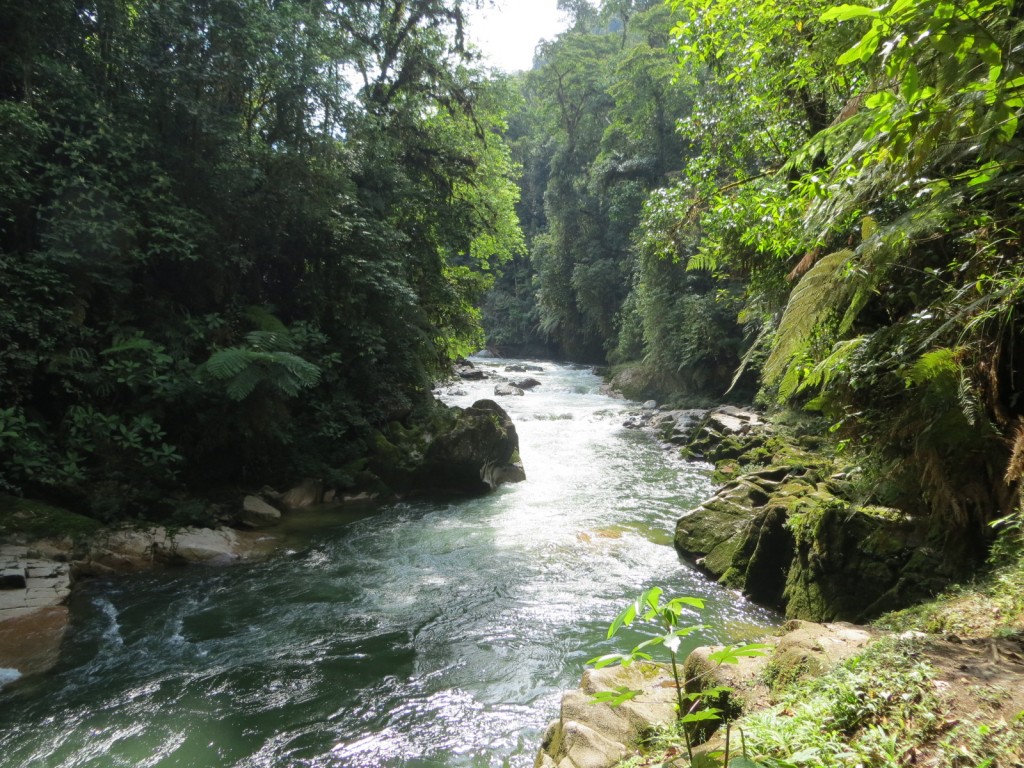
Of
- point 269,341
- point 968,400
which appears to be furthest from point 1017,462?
point 269,341

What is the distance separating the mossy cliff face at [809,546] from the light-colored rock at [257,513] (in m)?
5.89

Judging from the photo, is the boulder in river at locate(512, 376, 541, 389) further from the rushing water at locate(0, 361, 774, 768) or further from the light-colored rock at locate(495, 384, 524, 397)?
the rushing water at locate(0, 361, 774, 768)

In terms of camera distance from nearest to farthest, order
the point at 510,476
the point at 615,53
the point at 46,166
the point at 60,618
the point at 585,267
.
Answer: the point at 60,618, the point at 46,166, the point at 510,476, the point at 585,267, the point at 615,53

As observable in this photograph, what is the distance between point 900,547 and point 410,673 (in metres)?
4.22

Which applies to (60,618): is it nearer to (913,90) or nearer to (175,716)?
(175,716)

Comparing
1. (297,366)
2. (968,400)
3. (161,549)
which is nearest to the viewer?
(968,400)

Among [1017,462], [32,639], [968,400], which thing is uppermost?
[968,400]

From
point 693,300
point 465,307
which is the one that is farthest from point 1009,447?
point 693,300

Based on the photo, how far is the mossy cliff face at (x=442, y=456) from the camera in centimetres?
1049

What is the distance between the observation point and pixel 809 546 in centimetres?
541

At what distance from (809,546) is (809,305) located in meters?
2.36

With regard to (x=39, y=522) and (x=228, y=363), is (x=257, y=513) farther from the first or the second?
(x=39, y=522)

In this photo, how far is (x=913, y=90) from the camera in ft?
6.45

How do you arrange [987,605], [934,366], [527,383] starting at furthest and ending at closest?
[527,383], [934,366], [987,605]
